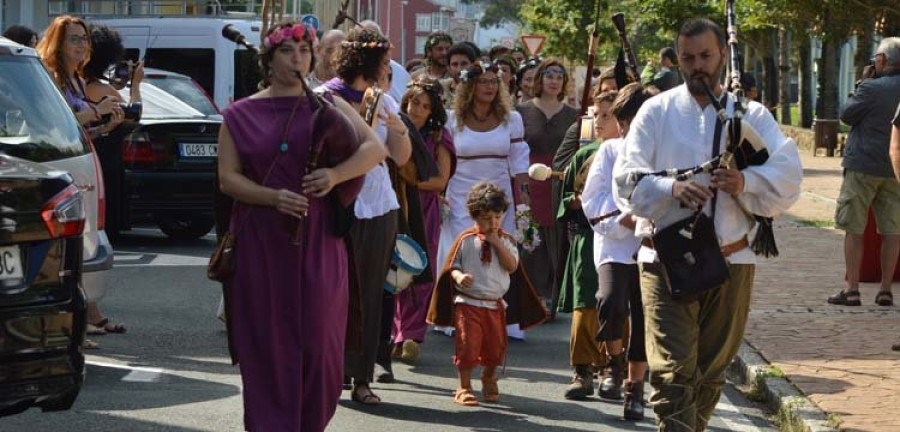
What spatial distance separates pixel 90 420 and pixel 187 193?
315 inches

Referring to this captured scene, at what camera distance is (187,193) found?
15.8 m

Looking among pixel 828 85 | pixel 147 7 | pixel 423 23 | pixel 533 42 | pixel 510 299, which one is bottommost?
pixel 510 299

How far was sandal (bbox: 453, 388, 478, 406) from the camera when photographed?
8.88 m

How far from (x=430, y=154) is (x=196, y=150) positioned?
6705 mm

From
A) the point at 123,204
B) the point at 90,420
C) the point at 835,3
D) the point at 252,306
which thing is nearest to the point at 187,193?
the point at 123,204

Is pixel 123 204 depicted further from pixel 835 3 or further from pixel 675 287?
pixel 835 3

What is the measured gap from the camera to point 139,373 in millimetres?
9336

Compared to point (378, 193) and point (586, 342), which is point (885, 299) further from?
point (378, 193)

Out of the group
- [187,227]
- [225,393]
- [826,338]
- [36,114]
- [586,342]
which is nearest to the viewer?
[36,114]

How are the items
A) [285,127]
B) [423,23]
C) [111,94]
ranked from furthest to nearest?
[423,23] < [111,94] < [285,127]

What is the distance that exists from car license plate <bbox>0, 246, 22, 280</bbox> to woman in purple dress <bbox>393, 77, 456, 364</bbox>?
3.20m

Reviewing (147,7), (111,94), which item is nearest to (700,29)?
(111,94)

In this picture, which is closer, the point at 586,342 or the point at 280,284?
the point at 280,284

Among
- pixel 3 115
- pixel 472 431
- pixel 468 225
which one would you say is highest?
pixel 3 115
